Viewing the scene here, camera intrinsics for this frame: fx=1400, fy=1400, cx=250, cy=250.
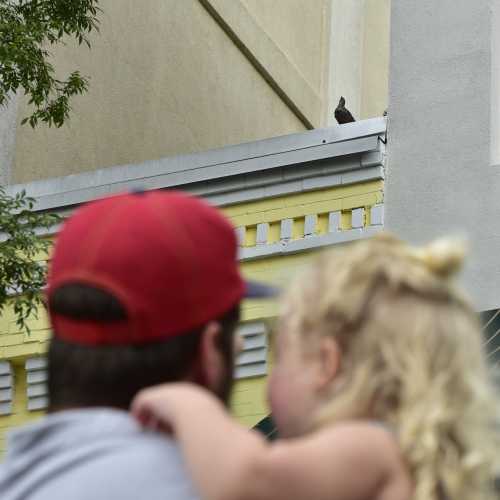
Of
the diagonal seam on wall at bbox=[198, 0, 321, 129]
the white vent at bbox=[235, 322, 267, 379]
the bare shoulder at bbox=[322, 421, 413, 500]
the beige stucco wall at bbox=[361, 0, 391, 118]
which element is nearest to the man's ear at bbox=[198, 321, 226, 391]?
the bare shoulder at bbox=[322, 421, 413, 500]

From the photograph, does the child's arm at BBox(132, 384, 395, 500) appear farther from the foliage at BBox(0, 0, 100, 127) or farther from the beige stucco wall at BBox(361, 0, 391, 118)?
the beige stucco wall at BBox(361, 0, 391, 118)

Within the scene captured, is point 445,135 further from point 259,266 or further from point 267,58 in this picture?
point 267,58

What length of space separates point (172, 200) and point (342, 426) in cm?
48

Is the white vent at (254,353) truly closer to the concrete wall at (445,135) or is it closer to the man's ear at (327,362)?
the concrete wall at (445,135)

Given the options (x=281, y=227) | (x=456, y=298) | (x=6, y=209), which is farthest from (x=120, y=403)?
(x=281, y=227)

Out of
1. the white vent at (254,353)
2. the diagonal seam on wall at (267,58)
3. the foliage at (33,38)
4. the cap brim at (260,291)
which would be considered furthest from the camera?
the diagonal seam on wall at (267,58)

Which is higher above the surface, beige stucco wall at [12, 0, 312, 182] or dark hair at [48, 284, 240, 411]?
beige stucco wall at [12, 0, 312, 182]

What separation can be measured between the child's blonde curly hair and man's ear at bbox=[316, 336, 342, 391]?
11mm

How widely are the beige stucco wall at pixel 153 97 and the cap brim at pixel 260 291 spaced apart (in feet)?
30.8

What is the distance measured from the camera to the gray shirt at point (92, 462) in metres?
2.07

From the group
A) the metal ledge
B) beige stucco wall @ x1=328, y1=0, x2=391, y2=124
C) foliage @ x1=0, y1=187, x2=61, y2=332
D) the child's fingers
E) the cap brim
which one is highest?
beige stucco wall @ x1=328, y1=0, x2=391, y2=124

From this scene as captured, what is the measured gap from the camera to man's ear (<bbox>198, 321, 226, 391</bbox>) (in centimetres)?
228

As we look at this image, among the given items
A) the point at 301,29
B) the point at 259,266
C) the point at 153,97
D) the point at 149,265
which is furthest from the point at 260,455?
the point at 301,29

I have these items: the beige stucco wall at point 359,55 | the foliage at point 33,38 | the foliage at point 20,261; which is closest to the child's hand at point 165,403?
the foliage at point 20,261
